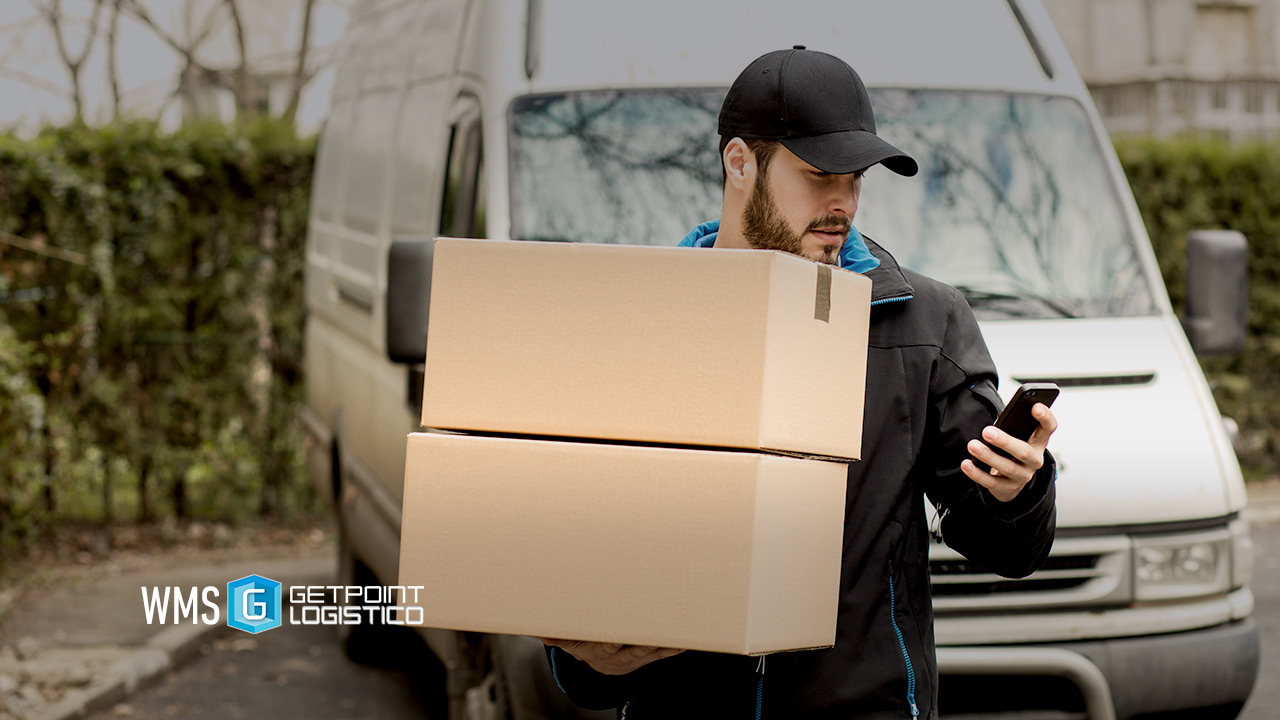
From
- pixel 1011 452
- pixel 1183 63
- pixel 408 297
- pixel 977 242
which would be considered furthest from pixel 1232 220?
pixel 1183 63

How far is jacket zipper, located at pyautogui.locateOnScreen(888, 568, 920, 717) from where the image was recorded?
2170 millimetres

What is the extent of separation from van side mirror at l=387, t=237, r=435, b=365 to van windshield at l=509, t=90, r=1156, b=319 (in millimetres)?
330

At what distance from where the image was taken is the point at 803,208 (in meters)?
2.26

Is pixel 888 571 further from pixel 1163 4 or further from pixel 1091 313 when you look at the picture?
pixel 1163 4

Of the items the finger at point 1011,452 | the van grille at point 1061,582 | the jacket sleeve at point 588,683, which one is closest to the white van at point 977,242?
the van grille at point 1061,582

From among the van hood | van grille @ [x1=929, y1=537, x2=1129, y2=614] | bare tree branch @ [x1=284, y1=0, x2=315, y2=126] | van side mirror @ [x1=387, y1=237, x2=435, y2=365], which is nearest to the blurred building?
bare tree branch @ [x1=284, y1=0, x2=315, y2=126]

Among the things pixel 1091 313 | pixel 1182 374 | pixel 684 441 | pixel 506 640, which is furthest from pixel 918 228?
pixel 684 441

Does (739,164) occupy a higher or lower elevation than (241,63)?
lower

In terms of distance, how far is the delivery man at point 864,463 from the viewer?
216cm

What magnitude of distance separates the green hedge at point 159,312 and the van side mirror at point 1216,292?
613 centimetres

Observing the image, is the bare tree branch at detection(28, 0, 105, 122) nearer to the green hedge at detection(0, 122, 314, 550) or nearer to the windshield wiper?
the green hedge at detection(0, 122, 314, 550)

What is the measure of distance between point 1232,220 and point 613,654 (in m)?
9.97

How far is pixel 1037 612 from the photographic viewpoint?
398cm

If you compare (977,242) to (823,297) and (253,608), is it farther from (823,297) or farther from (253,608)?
(253,608)
